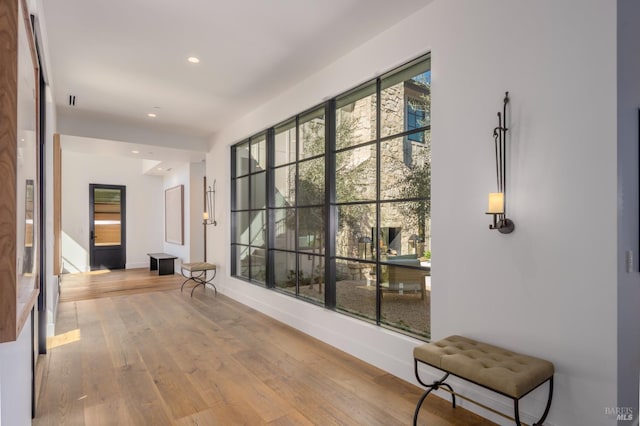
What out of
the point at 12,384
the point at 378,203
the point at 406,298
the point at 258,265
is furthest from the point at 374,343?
the point at 258,265

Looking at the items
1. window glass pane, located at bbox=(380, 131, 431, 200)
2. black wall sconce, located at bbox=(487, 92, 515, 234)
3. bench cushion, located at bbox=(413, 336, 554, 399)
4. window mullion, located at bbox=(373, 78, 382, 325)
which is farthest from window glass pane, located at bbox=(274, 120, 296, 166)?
bench cushion, located at bbox=(413, 336, 554, 399)

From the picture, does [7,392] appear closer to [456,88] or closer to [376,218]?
[376,218]

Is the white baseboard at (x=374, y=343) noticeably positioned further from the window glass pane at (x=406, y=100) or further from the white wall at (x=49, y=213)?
the white wall at (x=49, y=213)

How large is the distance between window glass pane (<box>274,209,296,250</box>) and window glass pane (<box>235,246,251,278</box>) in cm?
102

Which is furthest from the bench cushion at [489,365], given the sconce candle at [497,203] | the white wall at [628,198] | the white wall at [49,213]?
the white wall at [49,213]

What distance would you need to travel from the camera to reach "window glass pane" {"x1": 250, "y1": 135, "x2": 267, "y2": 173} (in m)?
5.17

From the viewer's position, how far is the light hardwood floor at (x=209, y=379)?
2.35 meters

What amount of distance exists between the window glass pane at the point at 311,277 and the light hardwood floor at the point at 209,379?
1.50ft

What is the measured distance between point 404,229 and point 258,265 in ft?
9.51

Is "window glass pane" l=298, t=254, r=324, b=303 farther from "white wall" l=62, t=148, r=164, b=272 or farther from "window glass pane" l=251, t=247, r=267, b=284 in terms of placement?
"white wall" l=62, t=148, r=164, b=272

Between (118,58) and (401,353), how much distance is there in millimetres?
3865

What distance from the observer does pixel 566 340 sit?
1966 mm

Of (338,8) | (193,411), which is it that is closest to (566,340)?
(193,411)

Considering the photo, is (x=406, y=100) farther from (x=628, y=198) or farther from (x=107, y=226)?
(x=107, y=226)
